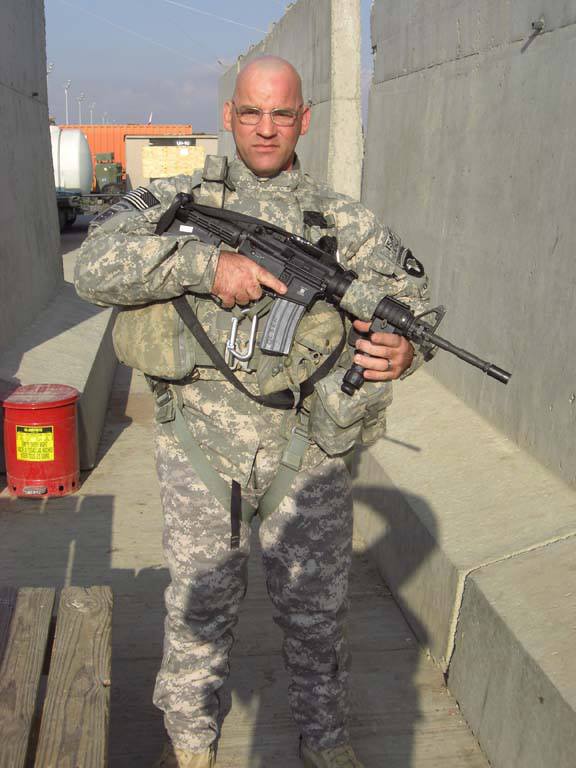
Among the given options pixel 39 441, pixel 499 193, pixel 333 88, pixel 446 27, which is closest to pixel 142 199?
pixel 499 193

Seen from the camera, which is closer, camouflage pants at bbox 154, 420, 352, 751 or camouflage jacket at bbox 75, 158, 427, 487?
camouflage jacket at bbox 75, 158, 427, 487

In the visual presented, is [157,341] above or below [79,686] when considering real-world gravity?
above

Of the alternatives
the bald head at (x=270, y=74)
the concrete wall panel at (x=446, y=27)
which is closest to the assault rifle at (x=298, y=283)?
the bald head at (x=270, y=74)

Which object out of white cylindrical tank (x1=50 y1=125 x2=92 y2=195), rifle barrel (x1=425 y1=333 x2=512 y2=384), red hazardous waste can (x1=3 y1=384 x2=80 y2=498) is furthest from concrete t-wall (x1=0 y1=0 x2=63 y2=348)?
white cylindrical tank (x1=50 y1=125 x2=92 y2=195)

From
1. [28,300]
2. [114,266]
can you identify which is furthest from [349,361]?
[28,300]

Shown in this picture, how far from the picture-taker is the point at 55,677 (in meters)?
2.25

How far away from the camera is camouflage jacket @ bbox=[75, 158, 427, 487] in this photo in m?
2.22

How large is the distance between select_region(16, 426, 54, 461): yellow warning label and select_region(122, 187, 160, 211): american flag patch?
248 centimetres

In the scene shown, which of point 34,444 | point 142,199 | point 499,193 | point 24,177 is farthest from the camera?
point 24,177

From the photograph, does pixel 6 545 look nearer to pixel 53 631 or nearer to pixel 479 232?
pixel 53 631

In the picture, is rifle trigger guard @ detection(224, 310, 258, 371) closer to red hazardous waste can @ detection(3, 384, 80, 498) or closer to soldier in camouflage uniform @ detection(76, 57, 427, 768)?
soldier in camouflage uniform @ detection(76, 57, 427, 768)

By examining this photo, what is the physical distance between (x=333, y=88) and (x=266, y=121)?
22.8ft

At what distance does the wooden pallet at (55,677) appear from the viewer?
200 centimetres

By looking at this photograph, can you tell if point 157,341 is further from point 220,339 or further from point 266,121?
point 266,121
